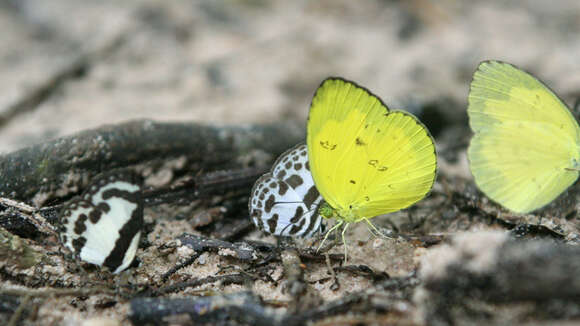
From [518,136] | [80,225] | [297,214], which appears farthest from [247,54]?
[80,225]

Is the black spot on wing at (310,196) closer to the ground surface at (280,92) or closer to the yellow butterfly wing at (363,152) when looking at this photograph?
the yellow butterfly wing at (363,152)

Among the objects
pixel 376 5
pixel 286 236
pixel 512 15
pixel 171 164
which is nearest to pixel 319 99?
pixel 286 236

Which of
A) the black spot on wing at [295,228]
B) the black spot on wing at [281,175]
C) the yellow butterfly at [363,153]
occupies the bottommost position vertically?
the black spot on wing at [295,228]

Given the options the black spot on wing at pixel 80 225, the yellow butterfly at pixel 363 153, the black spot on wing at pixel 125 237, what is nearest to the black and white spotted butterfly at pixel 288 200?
the yellow butterfly at pixel 363 153

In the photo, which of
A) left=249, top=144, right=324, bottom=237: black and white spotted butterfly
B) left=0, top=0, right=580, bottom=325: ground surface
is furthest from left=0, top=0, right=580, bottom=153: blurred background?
left=249, top=144, right=324, bottom=237: black and white spotted butterfly

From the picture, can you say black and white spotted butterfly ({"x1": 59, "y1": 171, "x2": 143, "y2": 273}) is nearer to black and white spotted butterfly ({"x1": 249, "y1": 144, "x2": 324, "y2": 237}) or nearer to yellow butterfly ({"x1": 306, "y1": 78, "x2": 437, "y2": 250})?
black and white spotted butterfly ({"x1": 249, "y1": 144, "x2": 324, "y2": 237})

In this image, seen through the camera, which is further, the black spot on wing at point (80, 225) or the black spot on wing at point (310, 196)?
the black spot on wing at point (310, 196)
